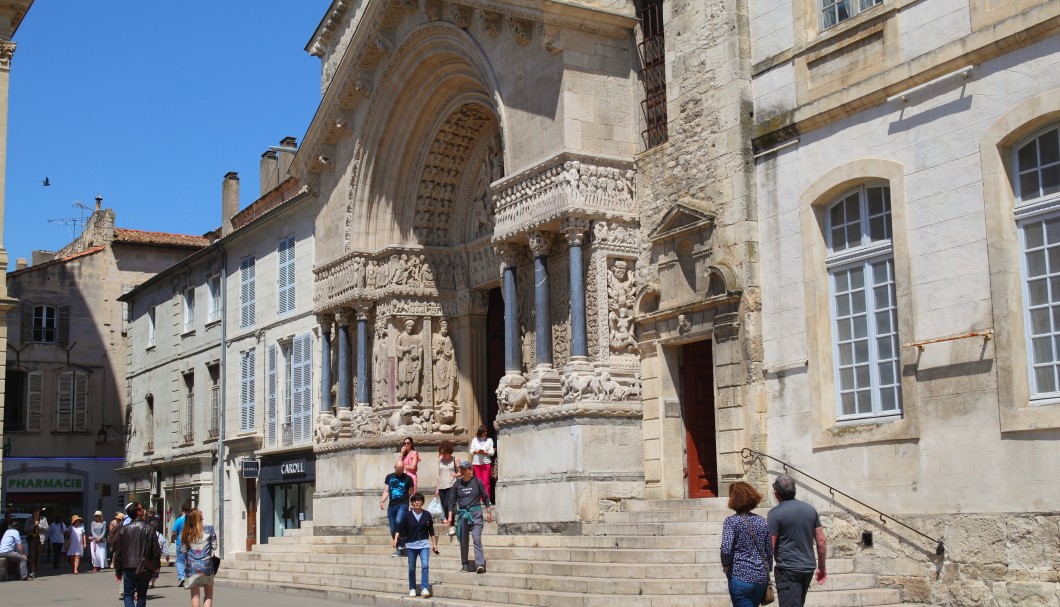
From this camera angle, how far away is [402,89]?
20484 millimetres

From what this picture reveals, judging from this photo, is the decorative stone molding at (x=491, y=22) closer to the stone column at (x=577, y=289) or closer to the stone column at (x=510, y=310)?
the stone column at (x=510, y=310)

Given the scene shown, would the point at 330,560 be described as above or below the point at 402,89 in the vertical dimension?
below

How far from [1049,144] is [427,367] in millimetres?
11623

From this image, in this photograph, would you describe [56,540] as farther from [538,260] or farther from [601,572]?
[601,572]

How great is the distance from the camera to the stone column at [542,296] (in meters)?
16.5

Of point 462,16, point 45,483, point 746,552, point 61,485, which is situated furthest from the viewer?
point 61,485

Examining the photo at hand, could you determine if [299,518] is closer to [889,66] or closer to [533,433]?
[533,433]

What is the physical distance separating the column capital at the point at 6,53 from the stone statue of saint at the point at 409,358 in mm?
10942

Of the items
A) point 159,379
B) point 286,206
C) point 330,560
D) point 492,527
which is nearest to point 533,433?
point 492,527

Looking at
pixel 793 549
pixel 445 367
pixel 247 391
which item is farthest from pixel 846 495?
pixel 247 391

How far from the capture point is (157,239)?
137 feet

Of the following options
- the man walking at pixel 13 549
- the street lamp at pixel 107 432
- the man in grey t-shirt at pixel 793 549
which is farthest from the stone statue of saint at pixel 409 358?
the street lamp at pixel 107 432

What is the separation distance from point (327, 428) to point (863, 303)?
11358mm

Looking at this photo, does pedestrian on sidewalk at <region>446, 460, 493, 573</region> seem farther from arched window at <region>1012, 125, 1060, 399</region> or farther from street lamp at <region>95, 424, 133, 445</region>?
street lamp at <region>95, 424, 133, 445</region>
